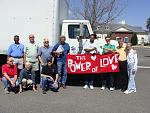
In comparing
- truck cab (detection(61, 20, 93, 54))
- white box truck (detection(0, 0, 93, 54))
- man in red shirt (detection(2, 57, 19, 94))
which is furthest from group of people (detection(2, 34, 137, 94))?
truck cab (detection(61, 20, 93, 54))

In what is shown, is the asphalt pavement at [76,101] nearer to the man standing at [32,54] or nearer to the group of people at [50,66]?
the group of people at [50,66]

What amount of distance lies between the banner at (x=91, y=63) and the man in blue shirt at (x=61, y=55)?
0.31 metres

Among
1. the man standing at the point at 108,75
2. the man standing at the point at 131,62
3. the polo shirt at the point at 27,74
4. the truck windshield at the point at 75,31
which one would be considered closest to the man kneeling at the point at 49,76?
the polo shirt at the point at 27,74

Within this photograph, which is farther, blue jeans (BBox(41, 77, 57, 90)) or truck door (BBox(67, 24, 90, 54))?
truck door (BBox(67, 24, 90, 54))

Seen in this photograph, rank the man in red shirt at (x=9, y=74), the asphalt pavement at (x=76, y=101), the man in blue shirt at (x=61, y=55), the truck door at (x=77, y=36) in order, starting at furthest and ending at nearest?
the truck door at (x=77, y=36), the man in blue shirt at (x=61, y=55), the man in red shirt at (x=9, y=74), the asphalt pavement at (x=76, y=101)

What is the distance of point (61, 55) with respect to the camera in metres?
11.4

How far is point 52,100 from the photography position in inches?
382

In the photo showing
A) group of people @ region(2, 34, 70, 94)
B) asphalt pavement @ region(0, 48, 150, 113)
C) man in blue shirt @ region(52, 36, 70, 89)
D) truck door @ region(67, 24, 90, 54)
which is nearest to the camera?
asphalt pavement @ region(0, 48, 150, 113)

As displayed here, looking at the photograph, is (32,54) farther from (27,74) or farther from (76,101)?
(76,101)

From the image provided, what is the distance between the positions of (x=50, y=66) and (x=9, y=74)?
4.28 ft

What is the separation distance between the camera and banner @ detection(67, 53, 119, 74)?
11.6 m

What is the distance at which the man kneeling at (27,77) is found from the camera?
1095cm

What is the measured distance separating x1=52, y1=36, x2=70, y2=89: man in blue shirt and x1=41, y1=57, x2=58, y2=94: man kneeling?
16.5 inches

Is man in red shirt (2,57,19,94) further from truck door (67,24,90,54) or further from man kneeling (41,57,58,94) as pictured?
truck door (67,24,90,54)
